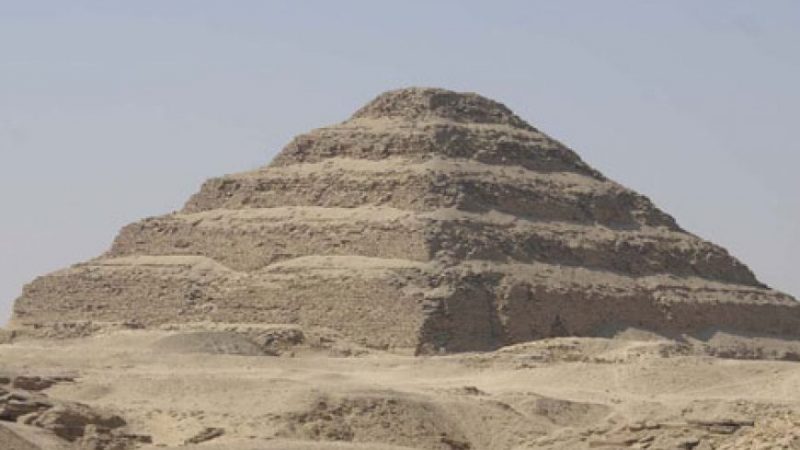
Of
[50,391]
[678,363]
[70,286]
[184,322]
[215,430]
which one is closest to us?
[215,430]

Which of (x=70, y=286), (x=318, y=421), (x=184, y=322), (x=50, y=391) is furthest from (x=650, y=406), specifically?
(x=70, y=286)

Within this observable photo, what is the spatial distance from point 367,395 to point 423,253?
98.5ft

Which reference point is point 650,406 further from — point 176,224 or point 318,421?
point 176,224

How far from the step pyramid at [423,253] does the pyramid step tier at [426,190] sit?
0.06 metres

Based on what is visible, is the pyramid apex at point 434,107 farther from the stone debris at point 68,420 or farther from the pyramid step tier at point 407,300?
the stone debris at point 68,420

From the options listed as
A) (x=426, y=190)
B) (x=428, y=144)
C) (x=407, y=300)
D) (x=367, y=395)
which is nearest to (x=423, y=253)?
(x=407, y=300)

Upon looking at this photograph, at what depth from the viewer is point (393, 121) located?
7688 centimetres

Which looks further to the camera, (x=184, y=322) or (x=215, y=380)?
(x=184, y=322)

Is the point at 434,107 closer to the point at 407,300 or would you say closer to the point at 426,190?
the point at 426,190

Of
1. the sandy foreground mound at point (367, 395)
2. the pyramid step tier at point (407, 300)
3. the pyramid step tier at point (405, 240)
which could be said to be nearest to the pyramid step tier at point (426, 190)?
the pyramid step tier at point (405, 240)

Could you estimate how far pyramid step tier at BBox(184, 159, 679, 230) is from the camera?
72.1 meters

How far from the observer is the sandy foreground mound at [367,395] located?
1163 inches

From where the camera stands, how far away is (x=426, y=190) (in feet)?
235

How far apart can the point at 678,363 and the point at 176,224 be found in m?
27.4
